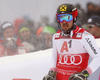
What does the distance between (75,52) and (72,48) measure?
30 millimetres

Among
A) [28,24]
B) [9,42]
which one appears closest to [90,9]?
[28,24]

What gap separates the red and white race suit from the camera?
1.21 meters

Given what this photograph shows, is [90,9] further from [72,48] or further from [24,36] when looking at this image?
[72,48]

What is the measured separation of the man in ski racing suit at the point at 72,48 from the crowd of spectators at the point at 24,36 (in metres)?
→ 0.90

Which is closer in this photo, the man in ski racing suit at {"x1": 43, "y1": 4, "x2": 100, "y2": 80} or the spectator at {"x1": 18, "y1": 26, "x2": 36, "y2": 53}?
the man in ski racing suit at {"x1": 43, "y1": 4, "x2": 100, "y2": 80}

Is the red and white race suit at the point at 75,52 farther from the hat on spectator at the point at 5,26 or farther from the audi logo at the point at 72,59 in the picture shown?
the hat on spectator at the point at 5,26

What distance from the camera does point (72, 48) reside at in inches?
48.8

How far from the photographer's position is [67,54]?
1.26 metres

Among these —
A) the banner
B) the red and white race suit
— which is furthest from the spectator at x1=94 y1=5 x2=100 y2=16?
the red and white race suit

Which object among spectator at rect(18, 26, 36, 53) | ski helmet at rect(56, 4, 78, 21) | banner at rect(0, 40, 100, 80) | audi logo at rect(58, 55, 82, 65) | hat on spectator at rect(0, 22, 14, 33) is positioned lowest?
spectator at rect(18, 26, 36, 53)

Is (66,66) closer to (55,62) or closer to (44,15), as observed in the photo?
(55,62)

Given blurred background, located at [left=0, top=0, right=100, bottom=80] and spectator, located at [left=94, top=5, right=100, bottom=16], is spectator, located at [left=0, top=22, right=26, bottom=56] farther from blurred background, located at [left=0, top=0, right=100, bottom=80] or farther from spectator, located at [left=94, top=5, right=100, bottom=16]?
spectator, located at [left=94, top=5, right=100, bottom=16]

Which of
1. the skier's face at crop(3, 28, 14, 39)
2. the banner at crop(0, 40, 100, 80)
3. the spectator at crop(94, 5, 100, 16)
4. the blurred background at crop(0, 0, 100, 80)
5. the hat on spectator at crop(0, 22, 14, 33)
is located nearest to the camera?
the banner at crop(0, 40, 100, 80)

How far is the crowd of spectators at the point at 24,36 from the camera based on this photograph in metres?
2.36
